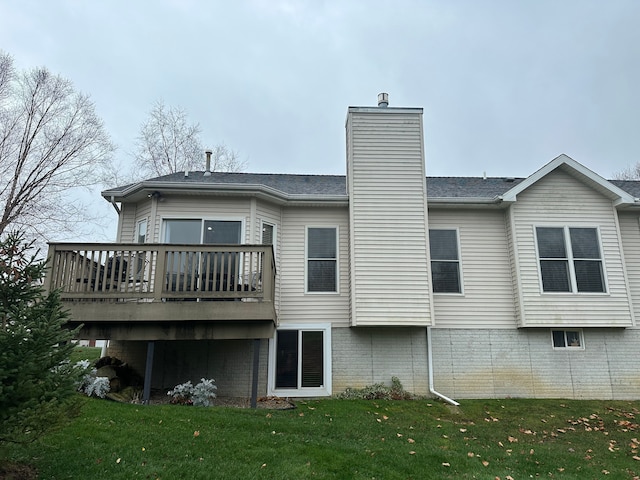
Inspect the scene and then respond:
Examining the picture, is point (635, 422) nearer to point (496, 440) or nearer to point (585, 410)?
point (585, 410)

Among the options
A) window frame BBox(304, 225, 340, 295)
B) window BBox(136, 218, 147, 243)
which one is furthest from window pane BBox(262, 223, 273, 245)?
window BBox(136, 218, 147, 243)

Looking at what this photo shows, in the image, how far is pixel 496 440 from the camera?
717 centimetres

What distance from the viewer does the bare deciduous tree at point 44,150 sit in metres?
18.8

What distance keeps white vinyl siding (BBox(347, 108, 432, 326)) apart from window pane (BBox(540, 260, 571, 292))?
294 cm

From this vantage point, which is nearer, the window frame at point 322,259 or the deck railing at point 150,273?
the deck railing at point 150,273

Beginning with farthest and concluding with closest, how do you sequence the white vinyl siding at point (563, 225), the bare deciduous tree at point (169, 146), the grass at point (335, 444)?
the bare deciduous tree at point (169, 146) → the white vinyl siding at point (563, 225) → the grass at point (335, 444)

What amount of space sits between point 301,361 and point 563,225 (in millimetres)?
7282

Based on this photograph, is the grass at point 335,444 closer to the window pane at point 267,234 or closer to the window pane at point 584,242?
the window pane at point 584,242

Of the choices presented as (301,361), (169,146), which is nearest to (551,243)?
(301,361)

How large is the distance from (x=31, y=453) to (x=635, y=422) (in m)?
10.0

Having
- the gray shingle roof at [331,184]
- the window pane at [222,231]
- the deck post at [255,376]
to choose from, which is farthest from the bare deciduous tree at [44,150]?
the deck post at [255,376]

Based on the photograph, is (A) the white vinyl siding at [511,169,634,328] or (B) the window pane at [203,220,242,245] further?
(A) the white vinyl siding at [511,169,634,328]

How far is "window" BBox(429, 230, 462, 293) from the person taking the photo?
11.0 meters

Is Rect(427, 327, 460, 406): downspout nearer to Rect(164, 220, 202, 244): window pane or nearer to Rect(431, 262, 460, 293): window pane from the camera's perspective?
Rect(431, 262, 460, 293): window pane
